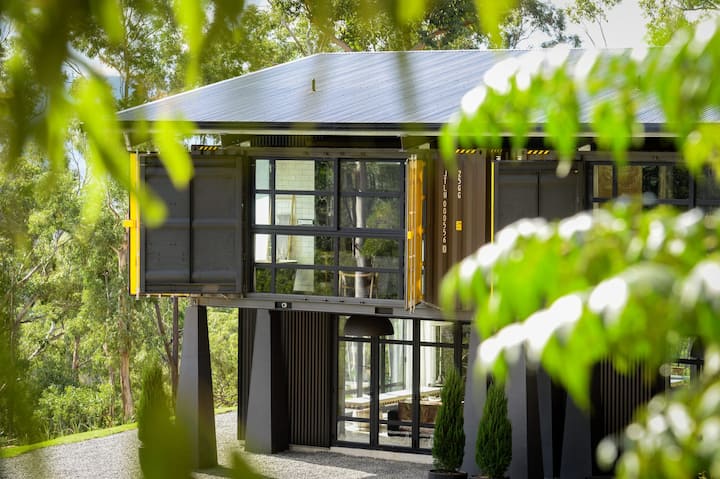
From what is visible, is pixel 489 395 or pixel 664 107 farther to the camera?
pixel 489 395

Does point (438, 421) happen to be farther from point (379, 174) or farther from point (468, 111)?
point (468, 111)

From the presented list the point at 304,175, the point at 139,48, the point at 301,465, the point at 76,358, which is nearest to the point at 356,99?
the point at 304,175

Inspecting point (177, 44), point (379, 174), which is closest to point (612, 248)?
point (177, 44)

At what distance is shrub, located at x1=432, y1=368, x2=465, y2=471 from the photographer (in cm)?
1483

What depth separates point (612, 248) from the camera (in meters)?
1.66

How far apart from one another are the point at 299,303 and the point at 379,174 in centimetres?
217

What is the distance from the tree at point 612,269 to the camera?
1.31 m

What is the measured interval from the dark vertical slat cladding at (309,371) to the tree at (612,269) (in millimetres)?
15541

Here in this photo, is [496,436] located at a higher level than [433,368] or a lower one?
lower

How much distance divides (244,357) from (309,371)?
4.53 ft

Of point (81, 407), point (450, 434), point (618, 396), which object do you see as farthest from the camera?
point (81, 407)

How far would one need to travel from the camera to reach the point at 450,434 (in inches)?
584

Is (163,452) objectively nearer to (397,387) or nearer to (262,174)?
(262,174)

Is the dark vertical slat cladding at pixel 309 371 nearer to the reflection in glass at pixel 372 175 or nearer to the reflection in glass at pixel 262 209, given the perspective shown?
the reflection in glass at pixel 262 209
